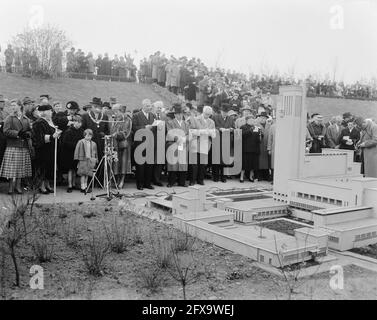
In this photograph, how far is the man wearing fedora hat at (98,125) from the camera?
35.6 feet

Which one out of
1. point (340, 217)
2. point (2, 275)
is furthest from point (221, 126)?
point (2, 275)

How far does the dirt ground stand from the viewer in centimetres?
507

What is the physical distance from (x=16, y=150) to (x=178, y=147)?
384cm

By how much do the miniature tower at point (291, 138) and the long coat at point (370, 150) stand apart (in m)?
4.27

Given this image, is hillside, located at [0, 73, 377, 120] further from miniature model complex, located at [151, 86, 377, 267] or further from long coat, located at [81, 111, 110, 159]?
miniature model complex, located at [151, 86, 377, 267]

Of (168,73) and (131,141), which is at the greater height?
(168,73)

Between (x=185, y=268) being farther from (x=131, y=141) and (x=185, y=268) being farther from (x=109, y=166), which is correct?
(x=131, y=141)

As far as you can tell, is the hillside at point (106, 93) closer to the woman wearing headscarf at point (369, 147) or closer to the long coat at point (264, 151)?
the woman wearing headscarf at point (369, 147)

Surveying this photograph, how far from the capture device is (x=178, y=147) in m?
11.7

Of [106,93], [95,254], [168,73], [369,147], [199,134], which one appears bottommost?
[95,254]

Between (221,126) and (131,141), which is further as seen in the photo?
(221,126)

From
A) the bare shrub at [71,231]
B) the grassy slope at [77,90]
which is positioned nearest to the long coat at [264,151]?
the bare shrub at [71,231]

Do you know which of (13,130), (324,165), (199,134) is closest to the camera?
(13,130)
